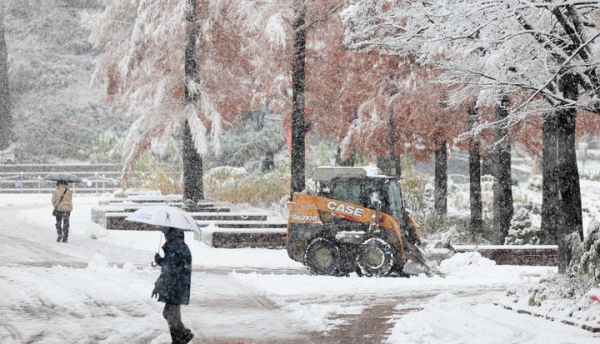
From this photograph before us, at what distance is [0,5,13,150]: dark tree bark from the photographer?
49.1m

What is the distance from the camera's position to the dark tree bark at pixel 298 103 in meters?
22.1

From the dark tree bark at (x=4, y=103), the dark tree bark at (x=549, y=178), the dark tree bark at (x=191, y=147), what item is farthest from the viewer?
the dark tree bark at (x=4, y=103)

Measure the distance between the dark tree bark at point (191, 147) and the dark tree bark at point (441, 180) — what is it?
7073mm

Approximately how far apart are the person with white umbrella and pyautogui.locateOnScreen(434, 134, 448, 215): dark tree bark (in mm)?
15870

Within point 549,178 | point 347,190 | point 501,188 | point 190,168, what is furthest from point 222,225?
point 549,178

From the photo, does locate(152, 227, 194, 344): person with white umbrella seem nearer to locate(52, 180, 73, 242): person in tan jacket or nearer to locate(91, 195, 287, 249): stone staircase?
locate(91, 195, 287, 249): stone staircase

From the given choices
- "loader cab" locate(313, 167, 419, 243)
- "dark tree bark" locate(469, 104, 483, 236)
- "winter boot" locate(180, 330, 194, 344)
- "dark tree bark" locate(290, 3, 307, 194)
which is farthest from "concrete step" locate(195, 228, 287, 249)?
"winter boot" locate(180, 330, 194, 344)

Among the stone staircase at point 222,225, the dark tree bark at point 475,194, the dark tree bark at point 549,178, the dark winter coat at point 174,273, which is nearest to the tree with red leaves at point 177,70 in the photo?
the stone staircase at point 222,225

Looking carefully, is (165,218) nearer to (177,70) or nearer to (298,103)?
(298,103)

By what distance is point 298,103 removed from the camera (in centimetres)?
2216

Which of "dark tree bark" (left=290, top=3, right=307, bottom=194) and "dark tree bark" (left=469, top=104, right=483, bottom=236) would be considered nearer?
"dark tree bark" (left=290, top=3, right=307, bottom=194)

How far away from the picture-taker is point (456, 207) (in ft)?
98.1

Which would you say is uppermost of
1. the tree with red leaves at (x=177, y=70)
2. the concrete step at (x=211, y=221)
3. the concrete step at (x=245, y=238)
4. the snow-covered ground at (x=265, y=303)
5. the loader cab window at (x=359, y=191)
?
the tree with red leaves at (x=177, y=70)

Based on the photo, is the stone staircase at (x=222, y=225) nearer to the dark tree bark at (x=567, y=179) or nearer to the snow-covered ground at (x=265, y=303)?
the snow-covered ground at (x=265, y=303)
